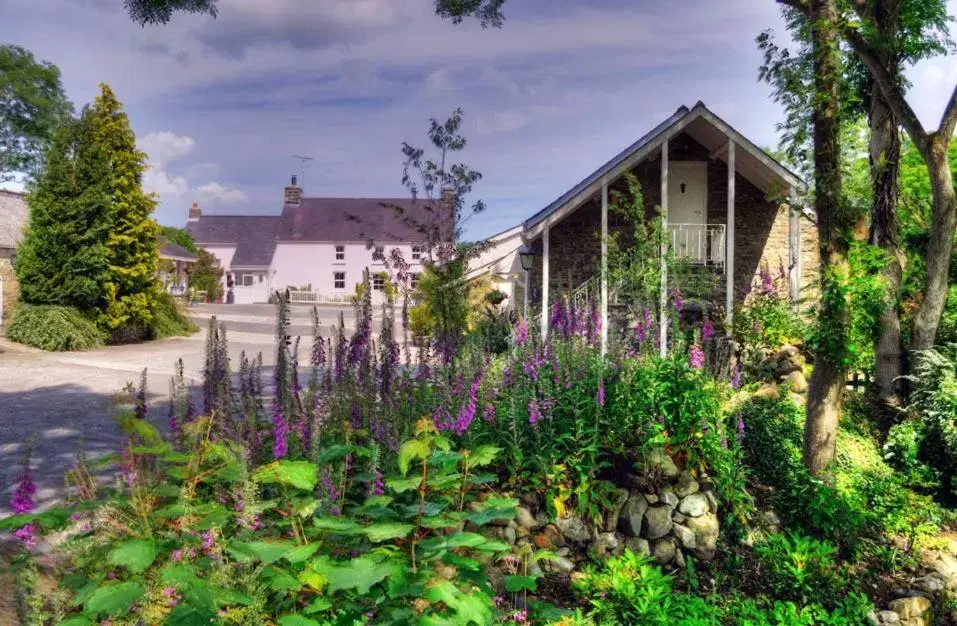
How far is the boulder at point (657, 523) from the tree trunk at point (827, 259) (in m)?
2.24

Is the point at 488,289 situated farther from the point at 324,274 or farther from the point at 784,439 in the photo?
the point at 324,274

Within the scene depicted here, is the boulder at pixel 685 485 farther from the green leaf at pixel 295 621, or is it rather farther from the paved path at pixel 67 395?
the paved path at pixel 67 395

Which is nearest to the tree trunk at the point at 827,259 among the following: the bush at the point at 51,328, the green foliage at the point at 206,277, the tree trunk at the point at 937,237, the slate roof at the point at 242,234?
the tree trunk at the point at 937,237

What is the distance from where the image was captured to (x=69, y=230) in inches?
683

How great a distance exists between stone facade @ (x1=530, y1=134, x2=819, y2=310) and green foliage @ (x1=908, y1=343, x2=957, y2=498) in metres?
7.31

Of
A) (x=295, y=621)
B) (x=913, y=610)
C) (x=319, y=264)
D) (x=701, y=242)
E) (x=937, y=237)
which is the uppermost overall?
(x=319, y=264)

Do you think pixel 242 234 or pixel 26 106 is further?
pixel 242 234

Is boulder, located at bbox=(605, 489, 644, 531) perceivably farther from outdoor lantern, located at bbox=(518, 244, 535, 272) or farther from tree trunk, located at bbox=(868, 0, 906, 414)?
outdoor lantern, located at bbox=(518, 244, 535, 272)

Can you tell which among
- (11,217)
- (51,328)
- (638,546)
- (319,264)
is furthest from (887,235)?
(319,264)

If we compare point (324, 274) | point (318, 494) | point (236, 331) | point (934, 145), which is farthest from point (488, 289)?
point (324, 274)

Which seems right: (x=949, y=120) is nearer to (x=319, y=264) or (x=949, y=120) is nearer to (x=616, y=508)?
(x=616, y=508)

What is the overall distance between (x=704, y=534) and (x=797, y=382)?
5281 mm

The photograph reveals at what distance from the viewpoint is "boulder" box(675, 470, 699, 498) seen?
554cm

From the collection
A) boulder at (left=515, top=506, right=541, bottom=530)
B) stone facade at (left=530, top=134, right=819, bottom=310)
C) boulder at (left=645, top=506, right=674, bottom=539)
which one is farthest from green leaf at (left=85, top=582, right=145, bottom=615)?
stone facade at (left=530, top=134, right=819, bottom=310)
